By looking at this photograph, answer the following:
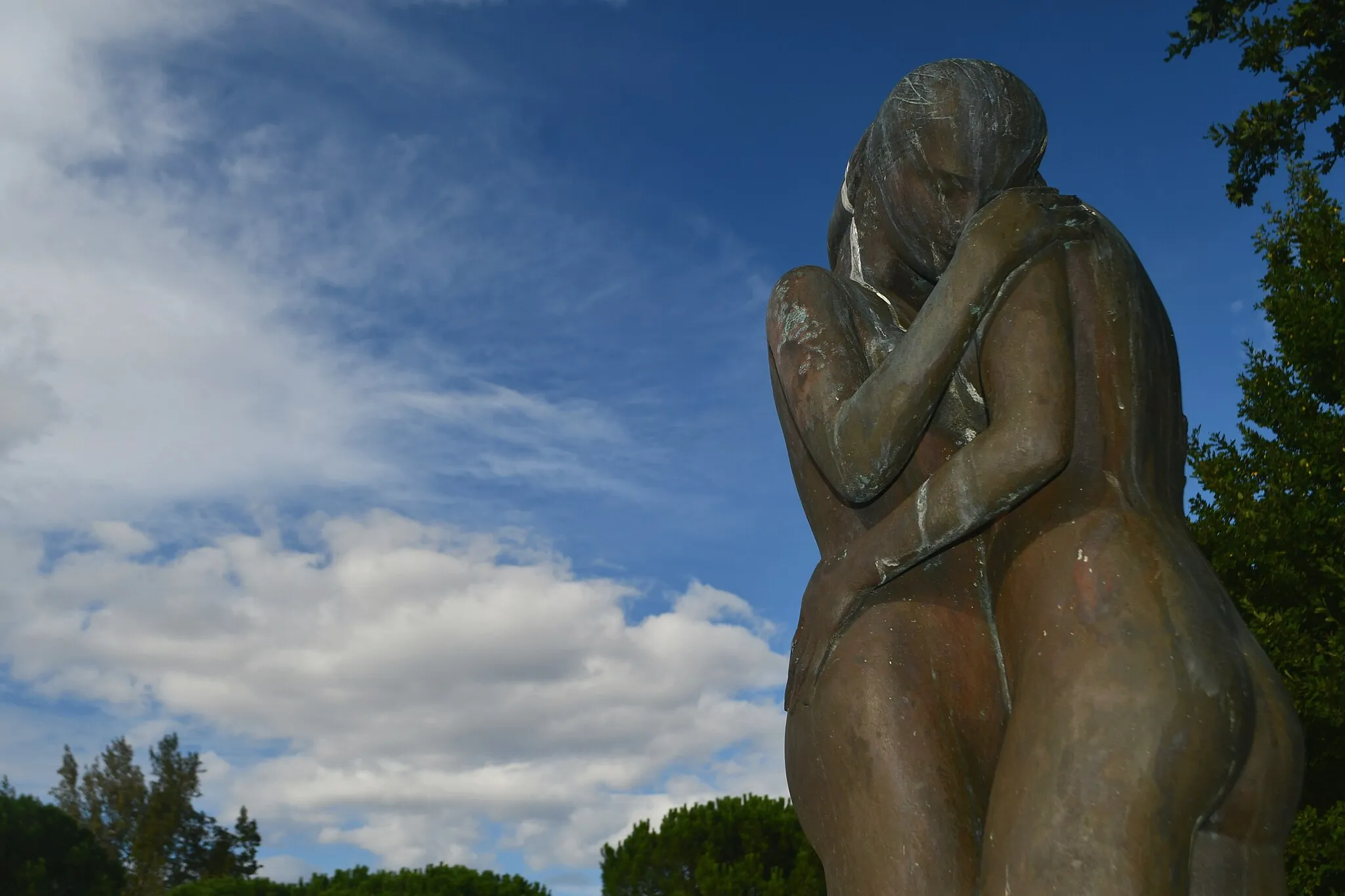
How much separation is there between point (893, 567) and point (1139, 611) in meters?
0.60

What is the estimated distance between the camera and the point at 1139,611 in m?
2.66

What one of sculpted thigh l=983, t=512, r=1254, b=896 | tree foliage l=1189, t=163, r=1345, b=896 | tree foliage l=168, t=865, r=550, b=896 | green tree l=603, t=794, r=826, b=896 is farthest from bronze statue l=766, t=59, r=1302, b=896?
tree foliage l=168, t=865, r=550, b=896

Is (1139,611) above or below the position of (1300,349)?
below

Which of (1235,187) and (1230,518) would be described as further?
(1235,187)

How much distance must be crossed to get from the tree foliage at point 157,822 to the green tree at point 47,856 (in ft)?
16.6

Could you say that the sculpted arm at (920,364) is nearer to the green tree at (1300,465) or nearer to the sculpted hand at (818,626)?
the sculpted hand at (818,626)

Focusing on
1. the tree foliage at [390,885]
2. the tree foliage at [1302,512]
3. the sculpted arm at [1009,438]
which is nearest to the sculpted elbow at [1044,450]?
the sculpted arm at [1009,438]

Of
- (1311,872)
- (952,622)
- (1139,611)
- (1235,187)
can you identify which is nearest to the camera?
(1139,611)

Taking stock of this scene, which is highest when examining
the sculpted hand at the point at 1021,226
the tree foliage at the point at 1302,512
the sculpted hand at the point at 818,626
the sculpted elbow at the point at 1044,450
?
the tree foliage at the point at 1302,512

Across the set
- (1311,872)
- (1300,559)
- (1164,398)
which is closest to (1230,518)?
(1300,559)

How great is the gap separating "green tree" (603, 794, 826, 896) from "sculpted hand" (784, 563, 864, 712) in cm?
1441

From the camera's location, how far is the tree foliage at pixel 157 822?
3606cm

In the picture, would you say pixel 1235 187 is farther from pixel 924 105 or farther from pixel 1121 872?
pixel 1121 872

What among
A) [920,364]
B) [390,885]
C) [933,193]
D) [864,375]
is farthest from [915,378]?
[390,885]
